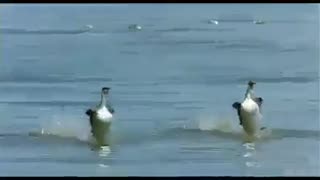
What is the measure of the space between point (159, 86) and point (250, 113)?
197 mm

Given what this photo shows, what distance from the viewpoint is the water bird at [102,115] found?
140 centimetres

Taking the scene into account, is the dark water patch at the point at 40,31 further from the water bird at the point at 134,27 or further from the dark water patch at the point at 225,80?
the dark water patch at the point at 225,80

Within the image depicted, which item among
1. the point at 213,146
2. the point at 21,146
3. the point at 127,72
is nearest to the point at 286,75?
the point at 213,146

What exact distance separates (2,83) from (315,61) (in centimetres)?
66

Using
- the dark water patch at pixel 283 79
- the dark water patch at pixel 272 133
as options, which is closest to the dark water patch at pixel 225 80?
the dark water patch at pixel 283 79

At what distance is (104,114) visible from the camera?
1398 millimetres

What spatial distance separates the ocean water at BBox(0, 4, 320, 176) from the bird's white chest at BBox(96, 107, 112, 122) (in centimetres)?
2

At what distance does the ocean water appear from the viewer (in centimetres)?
139

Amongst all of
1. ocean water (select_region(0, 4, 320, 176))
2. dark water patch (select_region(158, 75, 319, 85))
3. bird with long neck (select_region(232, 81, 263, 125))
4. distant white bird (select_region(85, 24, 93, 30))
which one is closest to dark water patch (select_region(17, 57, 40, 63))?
ocean water (select_region(0, 4, 320, 176))

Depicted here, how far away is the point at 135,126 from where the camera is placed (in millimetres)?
1402

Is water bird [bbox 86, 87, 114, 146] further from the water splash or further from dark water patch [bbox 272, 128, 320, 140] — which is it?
dark water patch [bbox 272, 128, 320, 140]

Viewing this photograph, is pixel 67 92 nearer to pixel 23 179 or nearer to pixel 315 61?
pixel 23 179

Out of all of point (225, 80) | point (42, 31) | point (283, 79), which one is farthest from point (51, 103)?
point (283, 79)

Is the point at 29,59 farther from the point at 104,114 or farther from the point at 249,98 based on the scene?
the point at 249,98
